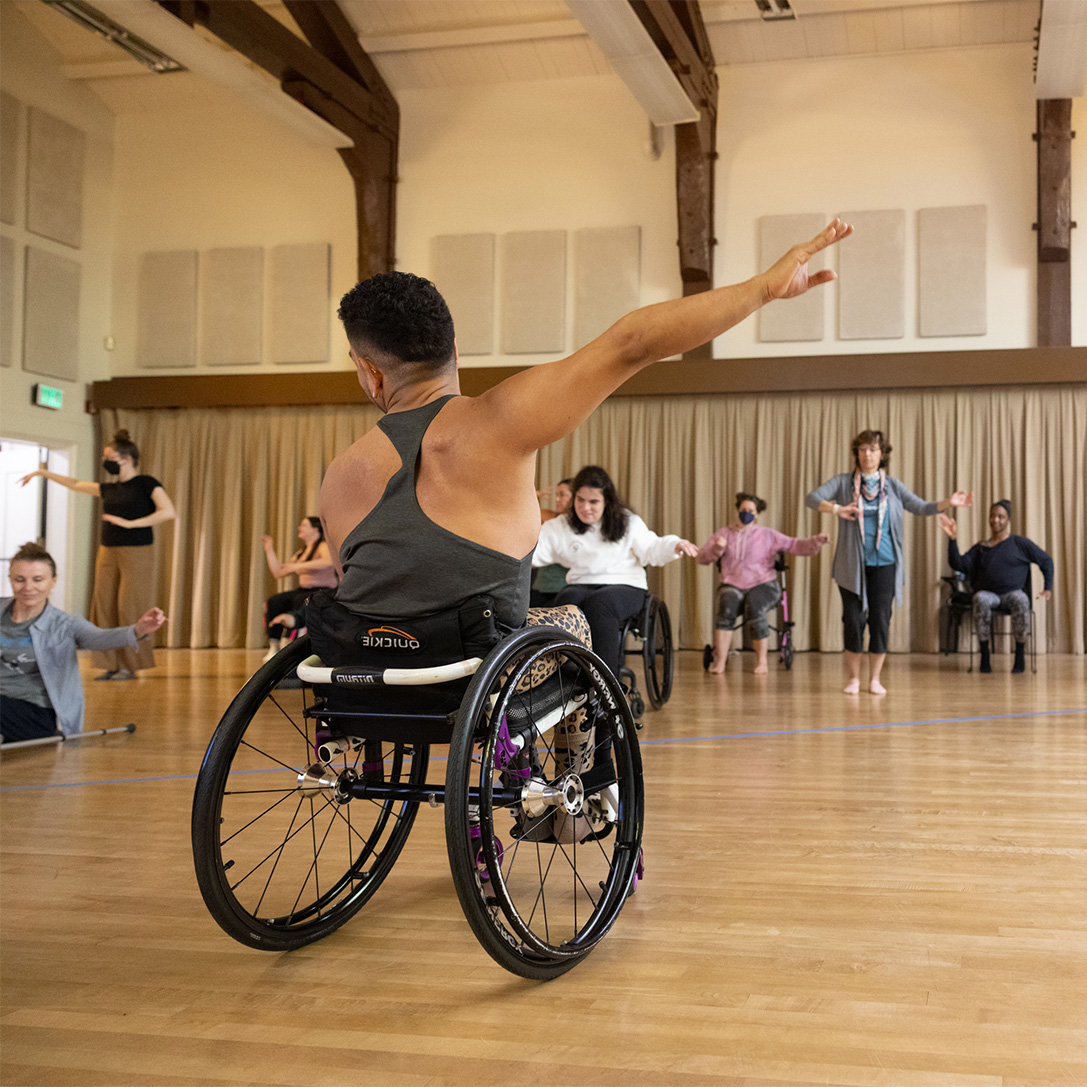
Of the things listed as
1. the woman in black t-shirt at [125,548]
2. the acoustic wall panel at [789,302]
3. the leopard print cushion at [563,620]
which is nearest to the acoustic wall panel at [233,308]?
the woman in black t-shirt at [125,548]

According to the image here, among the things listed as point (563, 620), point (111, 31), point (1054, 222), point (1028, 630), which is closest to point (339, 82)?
point (111, 31)

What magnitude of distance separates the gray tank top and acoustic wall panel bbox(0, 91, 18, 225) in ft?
27.9

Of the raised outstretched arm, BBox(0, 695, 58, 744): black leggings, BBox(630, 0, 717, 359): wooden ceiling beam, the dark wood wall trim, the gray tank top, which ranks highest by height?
BBox(630, 0, 717, 359): wooden ceiling beam

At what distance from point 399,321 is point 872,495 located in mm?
4202

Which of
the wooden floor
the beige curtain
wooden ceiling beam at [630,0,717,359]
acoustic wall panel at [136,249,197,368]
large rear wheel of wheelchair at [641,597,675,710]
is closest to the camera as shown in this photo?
the wooden floor

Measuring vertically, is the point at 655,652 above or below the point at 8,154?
below

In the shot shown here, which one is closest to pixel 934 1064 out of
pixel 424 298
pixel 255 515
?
pixel 424 298

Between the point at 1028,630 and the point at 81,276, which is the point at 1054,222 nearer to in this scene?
the point at 1028,630

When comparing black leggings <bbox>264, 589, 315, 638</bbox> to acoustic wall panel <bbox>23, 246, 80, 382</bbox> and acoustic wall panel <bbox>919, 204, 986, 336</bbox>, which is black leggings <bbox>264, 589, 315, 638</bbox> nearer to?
acoustic wall panel <bbox>23, 246, 80, 382</bbox>

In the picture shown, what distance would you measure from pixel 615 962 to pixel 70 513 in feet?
29.6

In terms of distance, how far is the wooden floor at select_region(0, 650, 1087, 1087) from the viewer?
1365 mm

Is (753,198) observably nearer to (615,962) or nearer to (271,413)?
(271,413)

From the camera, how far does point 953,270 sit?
826 cm

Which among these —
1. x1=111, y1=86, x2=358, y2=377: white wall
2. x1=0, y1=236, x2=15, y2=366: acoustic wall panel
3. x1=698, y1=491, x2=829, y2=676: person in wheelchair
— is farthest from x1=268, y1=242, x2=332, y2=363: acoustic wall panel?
x1=698, y1=491, x2=829, y2=676: person in wheelchair
